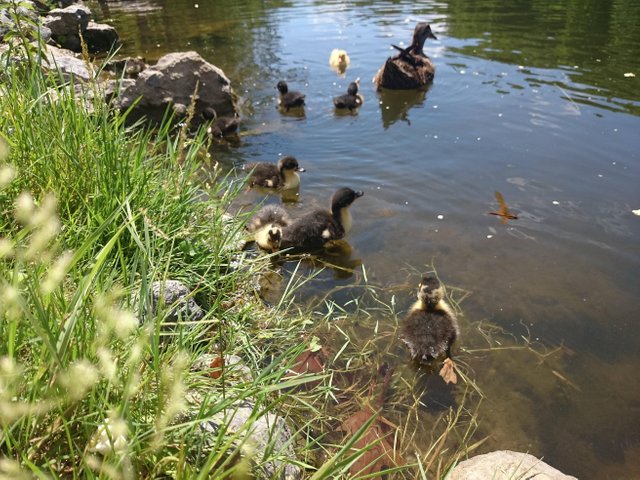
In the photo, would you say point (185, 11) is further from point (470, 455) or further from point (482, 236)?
point (470, 455)

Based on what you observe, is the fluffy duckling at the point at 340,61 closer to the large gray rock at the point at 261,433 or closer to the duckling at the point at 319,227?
the duckling at the point at 319,227

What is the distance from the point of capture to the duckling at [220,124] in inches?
332

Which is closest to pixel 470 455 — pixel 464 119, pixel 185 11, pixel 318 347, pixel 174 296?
pixel 318 347

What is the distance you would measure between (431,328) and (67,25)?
1521 centimetres

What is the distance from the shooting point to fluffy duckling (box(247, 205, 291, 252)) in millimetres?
5488

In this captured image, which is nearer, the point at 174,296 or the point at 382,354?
the point at 174,296

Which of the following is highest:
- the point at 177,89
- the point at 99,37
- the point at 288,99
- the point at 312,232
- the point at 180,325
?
the point at 99,37

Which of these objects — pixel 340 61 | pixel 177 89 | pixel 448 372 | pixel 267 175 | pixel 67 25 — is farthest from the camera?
pixel 67 25

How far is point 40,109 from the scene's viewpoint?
3443 millimetres

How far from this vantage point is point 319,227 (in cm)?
553

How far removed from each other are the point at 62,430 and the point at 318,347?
92.1 inches

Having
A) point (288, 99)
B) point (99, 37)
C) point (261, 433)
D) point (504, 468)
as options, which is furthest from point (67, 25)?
point (504, 468)

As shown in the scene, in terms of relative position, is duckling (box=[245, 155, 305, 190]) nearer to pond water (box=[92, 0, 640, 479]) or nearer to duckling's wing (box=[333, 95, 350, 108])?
pond water (box=[92, 0, 640, 479])

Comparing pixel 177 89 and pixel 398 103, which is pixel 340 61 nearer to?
pixel 398 103
